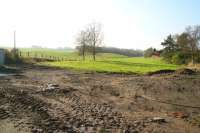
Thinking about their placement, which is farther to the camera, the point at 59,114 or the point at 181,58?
the point at 181,58

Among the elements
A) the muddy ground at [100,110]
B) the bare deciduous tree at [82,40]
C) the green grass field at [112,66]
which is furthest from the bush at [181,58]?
the muddy ground at [100,110]

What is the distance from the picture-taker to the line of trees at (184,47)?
2472 inches

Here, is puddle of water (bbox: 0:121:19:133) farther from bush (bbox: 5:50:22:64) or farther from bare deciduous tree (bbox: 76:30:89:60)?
bare deciduous tree (bbox: 76:30:89:60)

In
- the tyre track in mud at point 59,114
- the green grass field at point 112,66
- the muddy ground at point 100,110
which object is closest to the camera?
the tyre track in mud at point 59,114

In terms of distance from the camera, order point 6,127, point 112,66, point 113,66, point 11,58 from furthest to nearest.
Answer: point 11,58 → point 113,66 → point 112,66 → point 6,127

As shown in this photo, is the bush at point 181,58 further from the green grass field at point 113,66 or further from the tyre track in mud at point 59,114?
the tyre track in mud at point 59,114

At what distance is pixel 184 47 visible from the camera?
224 feet

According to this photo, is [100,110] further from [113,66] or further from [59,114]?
→ [113,66]

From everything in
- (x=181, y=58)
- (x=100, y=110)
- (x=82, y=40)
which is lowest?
(x=100, y=110)

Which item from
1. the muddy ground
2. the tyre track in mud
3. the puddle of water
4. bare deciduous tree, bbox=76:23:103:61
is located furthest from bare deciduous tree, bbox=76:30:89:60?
the puddle of water

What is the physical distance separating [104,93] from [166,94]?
156 inches

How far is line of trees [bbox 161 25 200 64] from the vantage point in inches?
2472

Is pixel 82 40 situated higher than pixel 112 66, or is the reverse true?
pixel 82 40

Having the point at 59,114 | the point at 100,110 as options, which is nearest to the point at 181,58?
the point at 100,110
